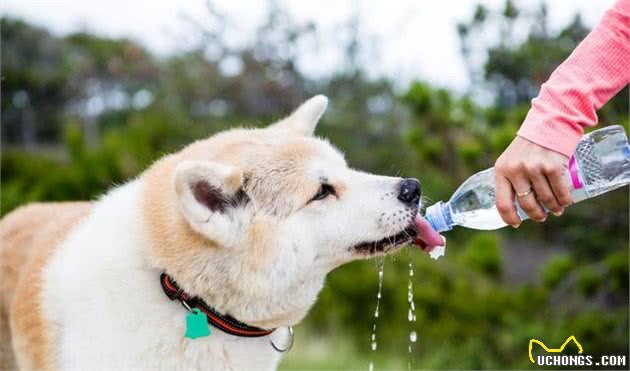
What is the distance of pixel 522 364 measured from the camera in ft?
20.7

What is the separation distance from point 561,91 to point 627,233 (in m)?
4.43

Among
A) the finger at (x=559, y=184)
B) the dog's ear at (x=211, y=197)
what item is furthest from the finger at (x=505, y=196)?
the dog's ear at (x=211, y=197)

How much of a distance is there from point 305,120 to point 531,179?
4.22ft

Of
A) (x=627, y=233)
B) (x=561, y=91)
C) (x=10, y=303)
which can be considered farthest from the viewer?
(x=627, y=233)

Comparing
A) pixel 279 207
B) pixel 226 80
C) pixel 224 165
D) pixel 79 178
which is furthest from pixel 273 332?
pixel 226 80

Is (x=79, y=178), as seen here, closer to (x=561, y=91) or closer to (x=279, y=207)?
(x=279, y=207)

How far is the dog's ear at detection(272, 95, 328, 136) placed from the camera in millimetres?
3128

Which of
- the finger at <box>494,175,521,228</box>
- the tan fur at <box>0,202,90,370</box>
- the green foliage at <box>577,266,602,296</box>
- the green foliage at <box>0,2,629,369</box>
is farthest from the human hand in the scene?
the green foliage at <box>577,266,602,296</box>

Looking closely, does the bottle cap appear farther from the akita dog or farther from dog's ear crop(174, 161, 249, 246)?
dog's ear crop(174, 161, 249, 246)

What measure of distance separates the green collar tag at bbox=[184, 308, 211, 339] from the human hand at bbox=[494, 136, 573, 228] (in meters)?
1.09

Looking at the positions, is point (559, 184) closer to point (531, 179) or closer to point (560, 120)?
point (531, 179)

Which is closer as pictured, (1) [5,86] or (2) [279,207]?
(2) [279,207]

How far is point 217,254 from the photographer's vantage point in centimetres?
254

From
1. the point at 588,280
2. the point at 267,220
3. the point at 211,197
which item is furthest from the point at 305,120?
the point at 588,280
